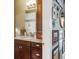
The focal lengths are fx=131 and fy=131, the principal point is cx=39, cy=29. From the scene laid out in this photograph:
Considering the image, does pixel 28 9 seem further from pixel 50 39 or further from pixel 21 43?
pixel 50 39

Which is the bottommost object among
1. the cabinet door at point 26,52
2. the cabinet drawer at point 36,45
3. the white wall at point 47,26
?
the cabinet door at point 26,52

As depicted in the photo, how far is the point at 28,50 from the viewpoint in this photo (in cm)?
316

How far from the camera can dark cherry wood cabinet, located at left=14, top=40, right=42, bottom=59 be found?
2838 mm

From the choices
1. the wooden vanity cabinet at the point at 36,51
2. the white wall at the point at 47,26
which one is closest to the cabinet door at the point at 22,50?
the wooden vanity cabinet at the point at 36,51

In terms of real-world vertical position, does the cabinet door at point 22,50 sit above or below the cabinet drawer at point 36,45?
below

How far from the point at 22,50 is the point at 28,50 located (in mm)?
230

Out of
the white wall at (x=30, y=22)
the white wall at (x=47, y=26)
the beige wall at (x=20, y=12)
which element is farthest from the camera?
the beige wall at (x=20, y=12)

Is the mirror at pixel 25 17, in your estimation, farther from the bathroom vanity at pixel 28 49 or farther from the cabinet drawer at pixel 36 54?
the cabinet drawer at pixel 36 54

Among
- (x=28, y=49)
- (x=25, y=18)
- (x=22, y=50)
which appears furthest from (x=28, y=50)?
(x=25, y=18)

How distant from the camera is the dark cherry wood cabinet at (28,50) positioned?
9.31ft

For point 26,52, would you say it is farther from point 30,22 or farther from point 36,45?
point 30,22
